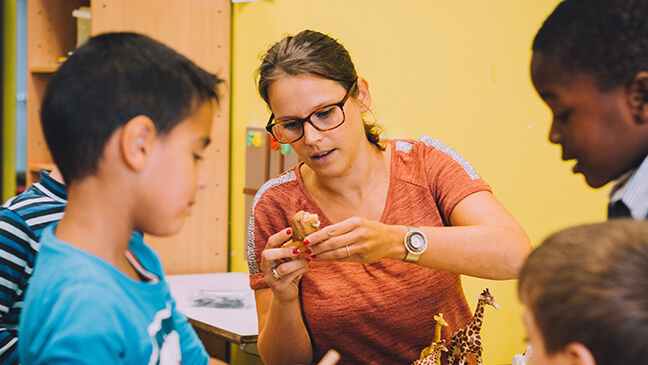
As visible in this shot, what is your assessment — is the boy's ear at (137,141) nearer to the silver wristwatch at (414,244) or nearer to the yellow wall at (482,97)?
the silver wristwatch at (414,244)

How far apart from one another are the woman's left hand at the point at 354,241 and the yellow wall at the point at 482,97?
2.40 feet

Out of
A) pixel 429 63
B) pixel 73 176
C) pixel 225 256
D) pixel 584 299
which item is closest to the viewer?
pixel 584 299

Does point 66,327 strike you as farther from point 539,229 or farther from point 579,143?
point 539,229

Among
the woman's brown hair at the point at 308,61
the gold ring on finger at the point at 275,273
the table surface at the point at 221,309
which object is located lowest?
the table surface at the point at 221,309

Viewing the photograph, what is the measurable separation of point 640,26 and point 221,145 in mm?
2532

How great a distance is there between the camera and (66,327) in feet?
2.35

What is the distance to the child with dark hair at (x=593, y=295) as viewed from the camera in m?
0.59

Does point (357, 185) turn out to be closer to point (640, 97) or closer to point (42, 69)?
point (640, 97)

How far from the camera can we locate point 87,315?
73 cm

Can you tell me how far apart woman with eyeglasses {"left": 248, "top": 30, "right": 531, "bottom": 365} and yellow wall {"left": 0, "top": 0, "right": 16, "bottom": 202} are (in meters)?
3.45

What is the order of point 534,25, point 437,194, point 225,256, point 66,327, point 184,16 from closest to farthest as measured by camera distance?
point 66,327 < point 437,194 < point 534,25 < point 184,16 < point 225,256

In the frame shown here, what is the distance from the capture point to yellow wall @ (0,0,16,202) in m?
4.40

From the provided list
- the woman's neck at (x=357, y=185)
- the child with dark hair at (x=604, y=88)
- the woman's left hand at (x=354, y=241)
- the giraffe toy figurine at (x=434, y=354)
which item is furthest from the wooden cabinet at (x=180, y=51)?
the child with dark hair at (x=604, y=88)

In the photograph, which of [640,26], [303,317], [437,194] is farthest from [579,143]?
[303,317]
